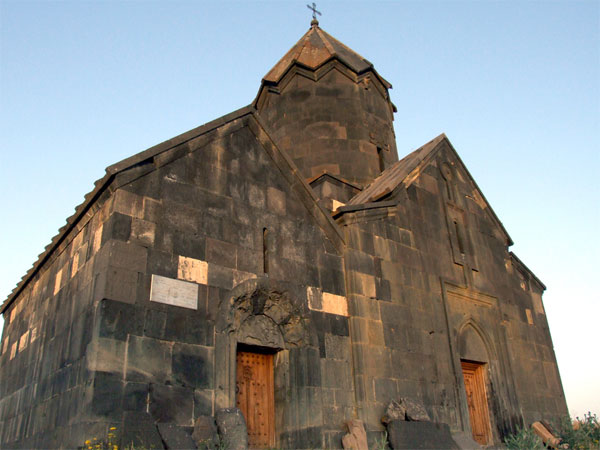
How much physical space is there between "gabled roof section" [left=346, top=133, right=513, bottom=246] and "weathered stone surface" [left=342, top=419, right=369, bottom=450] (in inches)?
153

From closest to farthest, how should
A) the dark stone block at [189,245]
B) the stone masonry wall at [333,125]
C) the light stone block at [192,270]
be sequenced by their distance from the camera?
the light stone block at [192,270], the dark stone block at [189,245], the stone masonry wall at [333,125]

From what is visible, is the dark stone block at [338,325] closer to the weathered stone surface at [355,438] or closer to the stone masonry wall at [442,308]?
the stone masonry wall at [442,308]

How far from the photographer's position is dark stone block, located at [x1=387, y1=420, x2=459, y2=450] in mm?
7871

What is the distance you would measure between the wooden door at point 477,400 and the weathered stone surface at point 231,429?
17.8 ft

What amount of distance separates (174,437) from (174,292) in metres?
1.80

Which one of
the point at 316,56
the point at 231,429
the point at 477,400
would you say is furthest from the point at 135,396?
the point at 316,56

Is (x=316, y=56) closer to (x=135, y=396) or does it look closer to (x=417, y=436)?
(x=417, y=436)

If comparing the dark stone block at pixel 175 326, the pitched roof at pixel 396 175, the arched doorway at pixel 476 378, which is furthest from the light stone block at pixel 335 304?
the arched doorway at pixel 476 378

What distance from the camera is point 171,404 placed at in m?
6.32

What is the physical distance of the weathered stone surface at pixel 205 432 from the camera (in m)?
6.25

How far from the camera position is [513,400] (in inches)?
421

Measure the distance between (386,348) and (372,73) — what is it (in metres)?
8.90

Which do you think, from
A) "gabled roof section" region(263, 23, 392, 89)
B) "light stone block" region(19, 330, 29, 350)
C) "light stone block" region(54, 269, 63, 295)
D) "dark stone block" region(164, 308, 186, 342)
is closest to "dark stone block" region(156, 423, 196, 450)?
"dark stone block" region(164, 308, 186, 342)

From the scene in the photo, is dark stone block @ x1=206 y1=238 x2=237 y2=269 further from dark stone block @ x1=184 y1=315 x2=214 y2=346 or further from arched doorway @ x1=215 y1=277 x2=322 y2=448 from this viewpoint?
dark stone block @ x1=184 y1=315 x2=214 y2=346
